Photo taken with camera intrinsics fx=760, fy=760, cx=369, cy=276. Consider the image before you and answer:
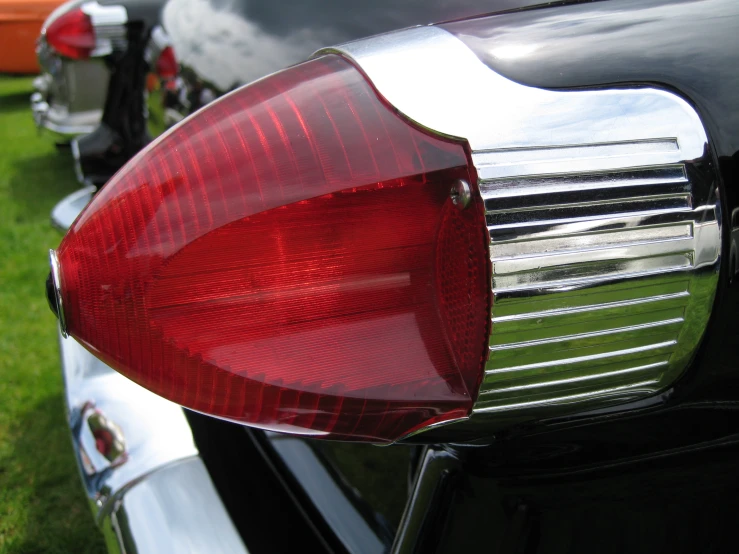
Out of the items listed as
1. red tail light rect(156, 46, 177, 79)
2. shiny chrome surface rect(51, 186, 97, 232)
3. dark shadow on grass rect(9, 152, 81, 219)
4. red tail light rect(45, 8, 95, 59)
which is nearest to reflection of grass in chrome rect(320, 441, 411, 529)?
red tail light rect(156, 46, 177, 79)

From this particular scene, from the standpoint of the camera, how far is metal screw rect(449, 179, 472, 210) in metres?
0.72

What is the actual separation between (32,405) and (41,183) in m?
3.17

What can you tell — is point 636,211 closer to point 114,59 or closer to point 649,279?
point 649,279

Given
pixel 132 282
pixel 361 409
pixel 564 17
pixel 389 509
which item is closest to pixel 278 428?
pixel 361 409

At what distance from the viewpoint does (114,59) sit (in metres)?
2.51

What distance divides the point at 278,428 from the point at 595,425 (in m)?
0.36

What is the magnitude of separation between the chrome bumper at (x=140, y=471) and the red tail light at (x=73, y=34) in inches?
62.9

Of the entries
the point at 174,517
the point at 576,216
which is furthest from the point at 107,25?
the point at 576,216

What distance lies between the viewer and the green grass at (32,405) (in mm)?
2277

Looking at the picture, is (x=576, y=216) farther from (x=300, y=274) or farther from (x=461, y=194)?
(x=300, y=274)

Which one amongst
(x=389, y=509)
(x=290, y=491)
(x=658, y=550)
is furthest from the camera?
(x=290, y=491)

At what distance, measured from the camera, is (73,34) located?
2.83 metres

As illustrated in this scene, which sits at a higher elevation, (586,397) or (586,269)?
(586,269)

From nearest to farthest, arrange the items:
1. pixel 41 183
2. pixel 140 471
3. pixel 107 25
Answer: pixel 140 471 → pixel 107 25 → pixel 41 183
